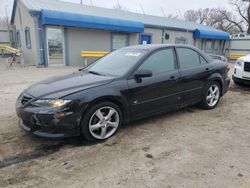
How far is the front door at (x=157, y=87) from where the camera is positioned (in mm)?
3723

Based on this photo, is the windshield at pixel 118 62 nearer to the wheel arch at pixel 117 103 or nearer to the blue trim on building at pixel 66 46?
the wheel arch at pixel 117 103

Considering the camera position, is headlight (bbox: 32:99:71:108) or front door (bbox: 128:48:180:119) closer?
headlight (bbox: 32:99:71:108)

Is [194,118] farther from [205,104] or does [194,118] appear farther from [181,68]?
[181,68]

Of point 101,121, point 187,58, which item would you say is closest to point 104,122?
point 101,121

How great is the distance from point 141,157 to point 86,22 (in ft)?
36.8

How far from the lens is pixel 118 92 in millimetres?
3482

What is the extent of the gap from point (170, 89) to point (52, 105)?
225 cm

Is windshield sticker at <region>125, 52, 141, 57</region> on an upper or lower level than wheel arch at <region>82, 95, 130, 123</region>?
upper

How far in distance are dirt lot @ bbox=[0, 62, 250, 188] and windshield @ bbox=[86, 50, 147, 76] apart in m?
1.12

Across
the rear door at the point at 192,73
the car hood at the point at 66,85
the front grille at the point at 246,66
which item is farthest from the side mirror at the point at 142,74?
the front grille at the point at 246,66

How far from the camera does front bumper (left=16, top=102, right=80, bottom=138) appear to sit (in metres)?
3.01

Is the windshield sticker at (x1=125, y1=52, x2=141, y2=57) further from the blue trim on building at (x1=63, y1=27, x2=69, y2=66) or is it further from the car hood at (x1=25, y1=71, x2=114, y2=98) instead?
the blue trim on building at (x1=63, y1=27, x2=69, y2=66)

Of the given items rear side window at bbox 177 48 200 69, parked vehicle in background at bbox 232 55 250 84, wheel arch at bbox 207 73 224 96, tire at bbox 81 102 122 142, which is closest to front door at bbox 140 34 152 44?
parked vehicle in background at bbox 232 55 250 84

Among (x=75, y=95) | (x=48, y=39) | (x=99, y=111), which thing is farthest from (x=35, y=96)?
(x=48, y=39)
